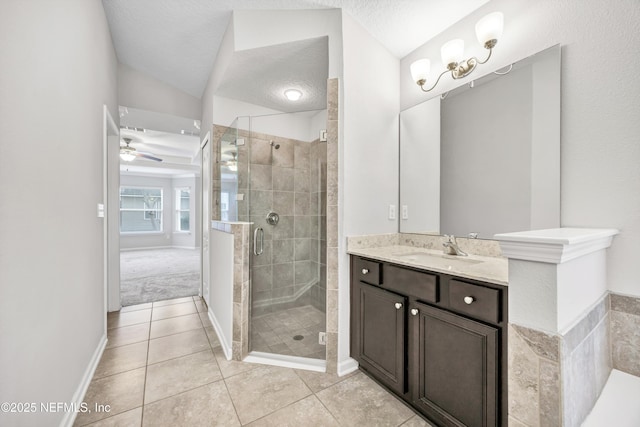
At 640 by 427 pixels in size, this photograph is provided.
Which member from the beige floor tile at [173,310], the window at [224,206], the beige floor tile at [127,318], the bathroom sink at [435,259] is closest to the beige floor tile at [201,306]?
the beige floor tile at [173,310]

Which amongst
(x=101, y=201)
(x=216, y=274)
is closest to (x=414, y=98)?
(x=216, y=274)

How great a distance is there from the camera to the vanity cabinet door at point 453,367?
3.76ft

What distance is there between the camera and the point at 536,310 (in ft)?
2.89

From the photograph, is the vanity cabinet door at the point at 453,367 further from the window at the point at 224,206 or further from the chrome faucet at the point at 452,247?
the window at the point at 224,206

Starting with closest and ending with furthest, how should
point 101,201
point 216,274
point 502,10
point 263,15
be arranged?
point 502,10 → point 263,15 → point 101,201 → point 216,274

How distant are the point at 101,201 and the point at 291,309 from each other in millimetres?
1950

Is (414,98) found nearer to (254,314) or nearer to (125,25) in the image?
(254,314)

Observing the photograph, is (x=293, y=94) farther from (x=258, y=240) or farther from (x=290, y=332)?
(x=290, y=332)

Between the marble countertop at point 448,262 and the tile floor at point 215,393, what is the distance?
0.87 meters

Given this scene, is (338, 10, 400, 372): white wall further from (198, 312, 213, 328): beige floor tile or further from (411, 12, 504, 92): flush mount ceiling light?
(198, 312, 213, 328): beige floor tile

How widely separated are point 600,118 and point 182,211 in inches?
379

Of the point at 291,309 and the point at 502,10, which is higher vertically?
the point at 502,10

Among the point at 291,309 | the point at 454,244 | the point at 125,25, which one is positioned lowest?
the point at 291,309

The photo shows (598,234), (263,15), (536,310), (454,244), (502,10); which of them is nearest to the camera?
(536,310)
